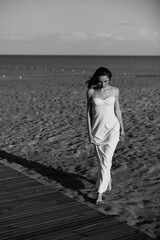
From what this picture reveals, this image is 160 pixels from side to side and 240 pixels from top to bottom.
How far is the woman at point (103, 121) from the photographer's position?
453 centimetres

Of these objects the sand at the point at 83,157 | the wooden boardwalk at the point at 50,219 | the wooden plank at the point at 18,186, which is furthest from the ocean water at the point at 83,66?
the wooden boardwalk at the point at 50,219

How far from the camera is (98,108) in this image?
180 inches

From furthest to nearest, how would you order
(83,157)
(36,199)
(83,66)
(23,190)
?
(83,66)
(83,157)
(23,190)
(36,199)

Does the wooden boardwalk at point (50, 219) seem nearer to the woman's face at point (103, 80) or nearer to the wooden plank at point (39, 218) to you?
the wooden plank at point (39, 218)

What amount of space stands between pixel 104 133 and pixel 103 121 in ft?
0.56

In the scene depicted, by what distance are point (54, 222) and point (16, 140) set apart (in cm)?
491

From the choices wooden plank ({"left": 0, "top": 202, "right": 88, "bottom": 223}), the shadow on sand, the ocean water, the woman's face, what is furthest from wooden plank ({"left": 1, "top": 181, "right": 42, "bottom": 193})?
the ocean water

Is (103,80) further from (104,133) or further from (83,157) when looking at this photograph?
(83,157)

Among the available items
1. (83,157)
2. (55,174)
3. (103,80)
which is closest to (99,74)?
(103,80)

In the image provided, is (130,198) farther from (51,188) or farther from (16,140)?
(16,140)

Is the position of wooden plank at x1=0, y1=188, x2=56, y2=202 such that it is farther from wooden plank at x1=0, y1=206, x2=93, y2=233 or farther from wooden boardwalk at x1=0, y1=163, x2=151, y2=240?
wooden plank at x1=0, y1=206, x2=93, y2=233

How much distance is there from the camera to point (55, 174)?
610 centimetres

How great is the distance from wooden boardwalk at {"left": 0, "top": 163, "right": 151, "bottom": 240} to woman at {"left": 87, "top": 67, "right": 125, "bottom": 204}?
20.5 inches

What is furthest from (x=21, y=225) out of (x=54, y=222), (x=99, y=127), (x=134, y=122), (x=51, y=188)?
(x=134, y=122)
